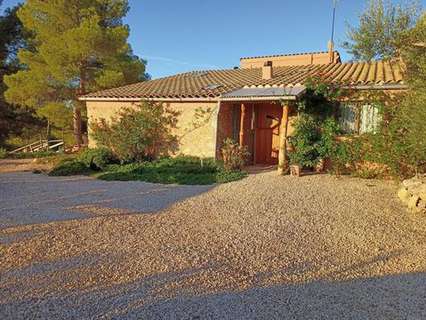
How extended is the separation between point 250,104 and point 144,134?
Answer: 15.3 ft

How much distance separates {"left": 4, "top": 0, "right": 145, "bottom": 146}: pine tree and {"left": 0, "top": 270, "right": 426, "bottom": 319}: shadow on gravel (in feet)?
58.6

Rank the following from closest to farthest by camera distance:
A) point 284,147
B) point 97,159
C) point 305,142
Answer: point 305,142 < point 284,147 < point 97,159

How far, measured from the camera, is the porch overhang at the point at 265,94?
11.5 m

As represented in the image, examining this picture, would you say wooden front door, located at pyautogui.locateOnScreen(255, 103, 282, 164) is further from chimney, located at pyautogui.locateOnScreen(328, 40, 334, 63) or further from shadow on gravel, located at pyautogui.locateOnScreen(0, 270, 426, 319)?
shadow on gravel, located at pyautogui.locateOnScreen(0, 270, 426, 319)

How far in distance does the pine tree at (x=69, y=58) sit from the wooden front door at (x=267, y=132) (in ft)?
31.9

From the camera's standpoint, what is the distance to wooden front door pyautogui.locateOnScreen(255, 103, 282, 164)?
14.9 meters

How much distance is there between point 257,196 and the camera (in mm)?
9211

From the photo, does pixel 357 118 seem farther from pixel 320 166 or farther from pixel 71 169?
pixel 71 169

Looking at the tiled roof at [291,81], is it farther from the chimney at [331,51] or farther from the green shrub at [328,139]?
the chimney at [331,51]

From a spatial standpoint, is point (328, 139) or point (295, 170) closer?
point (295, 170)

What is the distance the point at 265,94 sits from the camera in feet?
39.7

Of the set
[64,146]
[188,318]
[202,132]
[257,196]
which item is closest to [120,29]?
Result: [64,146]

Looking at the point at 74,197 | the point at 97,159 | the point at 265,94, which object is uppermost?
the point at 265,94

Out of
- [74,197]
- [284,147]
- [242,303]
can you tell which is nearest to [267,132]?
[284,147]
